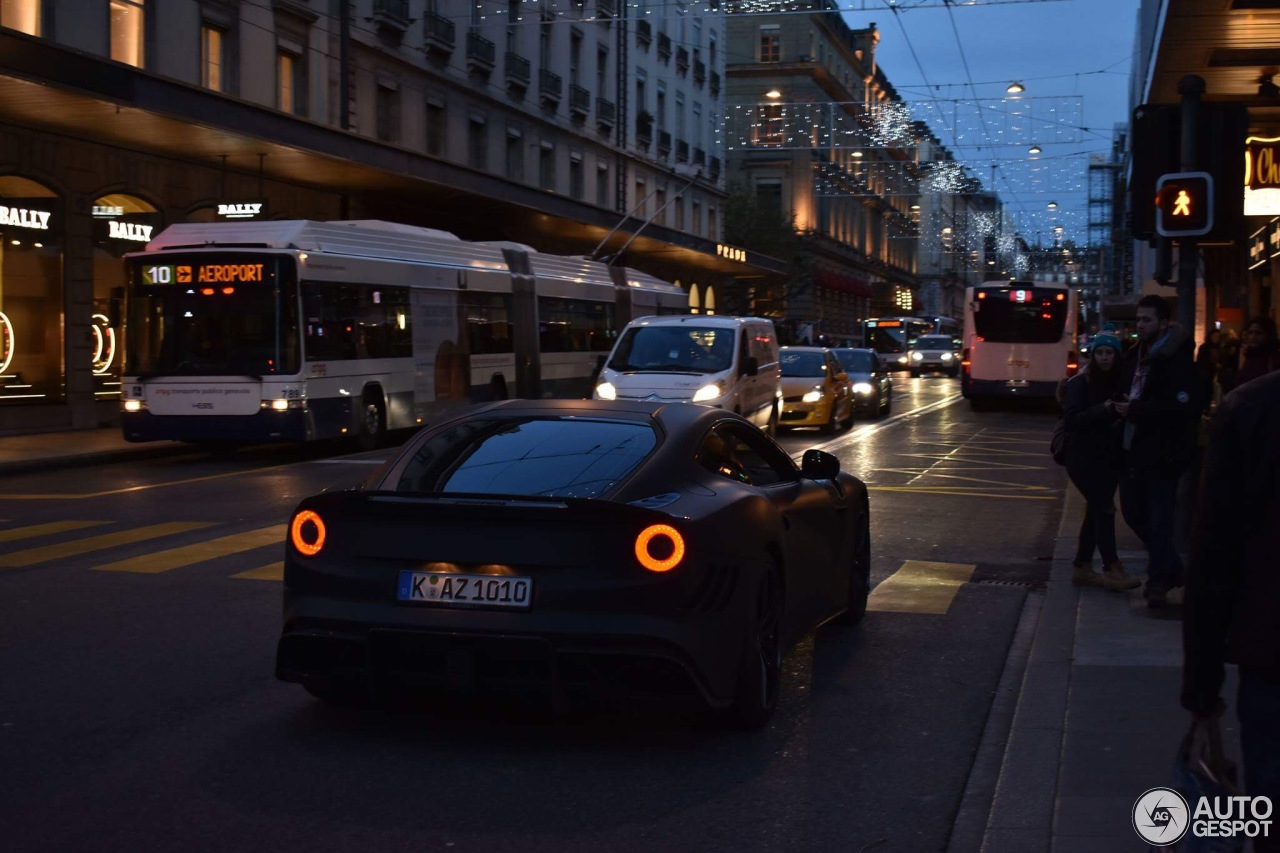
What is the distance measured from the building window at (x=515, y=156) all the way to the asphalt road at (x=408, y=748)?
3598 cm

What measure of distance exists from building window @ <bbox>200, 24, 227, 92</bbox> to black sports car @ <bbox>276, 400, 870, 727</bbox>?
25576 mm

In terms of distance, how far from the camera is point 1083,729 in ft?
20.1

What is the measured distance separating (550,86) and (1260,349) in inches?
1382

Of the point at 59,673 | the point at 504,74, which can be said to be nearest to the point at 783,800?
the point at 59,673

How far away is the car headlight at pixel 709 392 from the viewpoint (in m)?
21.7

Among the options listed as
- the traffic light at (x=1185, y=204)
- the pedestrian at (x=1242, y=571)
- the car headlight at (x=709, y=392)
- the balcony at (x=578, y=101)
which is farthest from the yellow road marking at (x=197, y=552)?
the balcony at (x=578, y=101)

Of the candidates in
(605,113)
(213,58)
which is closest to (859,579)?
(213,58)

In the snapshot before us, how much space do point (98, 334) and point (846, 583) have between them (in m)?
22.0

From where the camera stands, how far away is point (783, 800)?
5484 millimetres

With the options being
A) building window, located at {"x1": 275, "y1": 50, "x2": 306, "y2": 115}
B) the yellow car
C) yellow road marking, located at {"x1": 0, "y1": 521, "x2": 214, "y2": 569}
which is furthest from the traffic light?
building window, located at {"x1": 275, "y1": 50, "x2": 306, "y2": 115}

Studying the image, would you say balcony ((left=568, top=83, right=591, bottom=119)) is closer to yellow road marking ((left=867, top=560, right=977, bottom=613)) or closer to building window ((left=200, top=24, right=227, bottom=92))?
building window ((left=200, top=24, right=227, bottom=92))

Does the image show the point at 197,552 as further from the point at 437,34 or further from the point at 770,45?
the point at 770,45

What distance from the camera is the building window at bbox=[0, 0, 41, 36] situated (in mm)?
24797

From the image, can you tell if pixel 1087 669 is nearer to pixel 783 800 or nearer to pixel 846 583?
pixel 846 583
